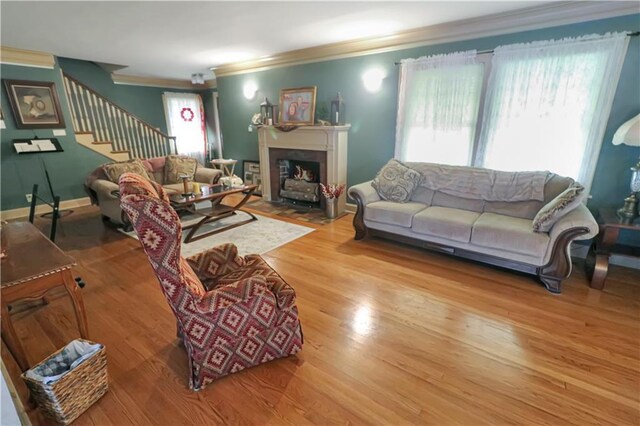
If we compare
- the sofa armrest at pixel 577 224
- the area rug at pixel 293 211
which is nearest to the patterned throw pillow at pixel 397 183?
the area rug at pixel 293 211

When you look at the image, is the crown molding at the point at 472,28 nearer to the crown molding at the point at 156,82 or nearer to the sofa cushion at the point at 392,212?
the sofa cushion at the point at 392,212

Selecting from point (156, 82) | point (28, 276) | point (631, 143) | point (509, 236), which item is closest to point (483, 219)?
point (509, 236)

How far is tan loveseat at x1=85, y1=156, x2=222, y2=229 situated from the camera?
3.91 metres

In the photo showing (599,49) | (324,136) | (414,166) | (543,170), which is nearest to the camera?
(599,49)

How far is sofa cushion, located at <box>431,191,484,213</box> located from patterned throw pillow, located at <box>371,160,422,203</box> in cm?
30

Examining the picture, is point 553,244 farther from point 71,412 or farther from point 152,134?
point 152,134

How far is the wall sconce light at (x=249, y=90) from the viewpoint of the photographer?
18.0 feet

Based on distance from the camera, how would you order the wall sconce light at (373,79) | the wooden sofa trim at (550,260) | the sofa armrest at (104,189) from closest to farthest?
the wooden sofa trim at (550,260)
the sofa armrest at (104,189)
the wall sconce light at (373,79)

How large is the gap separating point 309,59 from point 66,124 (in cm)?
421

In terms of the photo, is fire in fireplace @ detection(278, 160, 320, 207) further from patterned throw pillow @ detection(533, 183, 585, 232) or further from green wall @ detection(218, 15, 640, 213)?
patterned throw pillow @ detection(533, 183, 585, 232)

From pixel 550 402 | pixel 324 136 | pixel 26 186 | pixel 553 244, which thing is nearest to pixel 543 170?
pixel 553 244

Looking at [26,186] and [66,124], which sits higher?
[66,124]

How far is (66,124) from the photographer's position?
4.92m

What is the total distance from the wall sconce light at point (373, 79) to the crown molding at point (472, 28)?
251 millimetres
